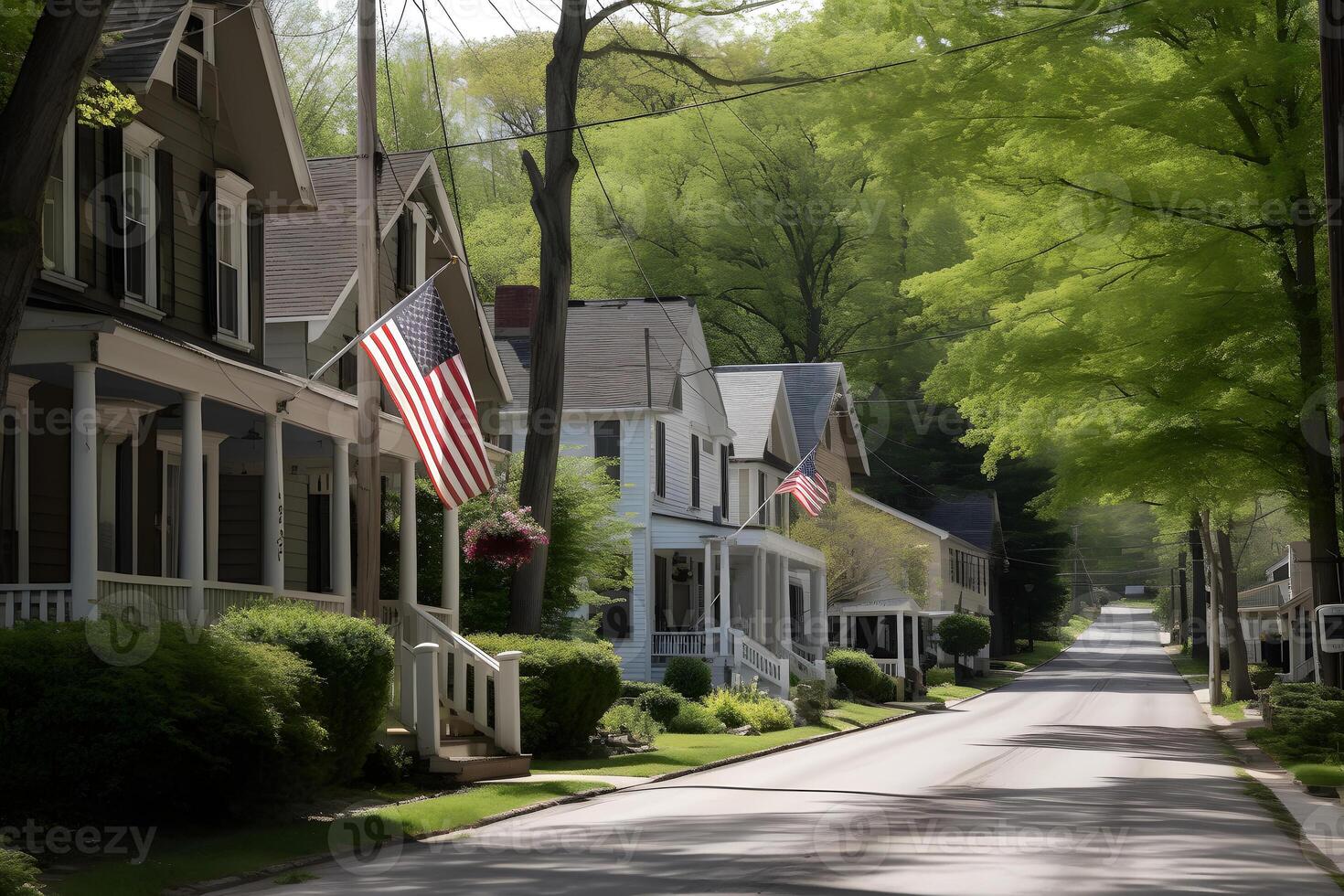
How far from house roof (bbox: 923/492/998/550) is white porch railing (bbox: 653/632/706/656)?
45236mm

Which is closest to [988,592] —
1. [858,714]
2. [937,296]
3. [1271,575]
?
[1271,575]

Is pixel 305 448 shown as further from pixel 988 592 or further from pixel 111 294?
pixel 988 592

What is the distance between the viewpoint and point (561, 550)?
1152 inches

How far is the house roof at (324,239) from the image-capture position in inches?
958

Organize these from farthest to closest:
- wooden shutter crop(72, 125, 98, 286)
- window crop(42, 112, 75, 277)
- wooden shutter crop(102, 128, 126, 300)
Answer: wooden shutter crop(102, 128, 126, 300) → wooden shutter crop(72, 125, 98, 286) → window crop(42, 112, 75, 277)

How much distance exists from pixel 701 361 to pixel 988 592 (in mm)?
48590

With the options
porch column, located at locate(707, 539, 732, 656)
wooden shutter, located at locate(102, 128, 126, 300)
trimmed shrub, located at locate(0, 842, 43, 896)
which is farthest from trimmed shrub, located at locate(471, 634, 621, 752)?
porch column, located at locate(707, 539, 732, 656)

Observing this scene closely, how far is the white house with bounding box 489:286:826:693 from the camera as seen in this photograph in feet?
130

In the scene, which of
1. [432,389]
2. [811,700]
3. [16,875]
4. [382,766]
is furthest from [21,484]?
[811,700]

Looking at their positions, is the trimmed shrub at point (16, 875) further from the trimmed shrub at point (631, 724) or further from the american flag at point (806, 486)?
the american flag at point (806, 486)

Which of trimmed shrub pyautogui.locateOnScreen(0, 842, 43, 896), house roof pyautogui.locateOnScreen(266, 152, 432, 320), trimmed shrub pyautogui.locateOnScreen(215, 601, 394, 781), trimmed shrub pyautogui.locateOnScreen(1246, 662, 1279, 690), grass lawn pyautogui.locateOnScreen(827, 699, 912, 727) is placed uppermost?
house roof pyautogui.locateOnScreen(266, 152, 432, 320)

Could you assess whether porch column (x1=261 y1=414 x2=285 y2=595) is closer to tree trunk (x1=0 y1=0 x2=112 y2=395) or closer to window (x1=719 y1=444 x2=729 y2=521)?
tree trunk (x1=0 y1=0 x2=112 y2=395)

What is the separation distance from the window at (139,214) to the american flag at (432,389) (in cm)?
371

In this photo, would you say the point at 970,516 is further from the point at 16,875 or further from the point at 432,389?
the point at 16,875
